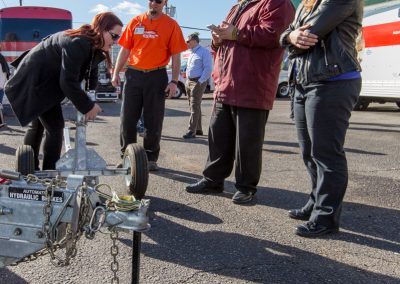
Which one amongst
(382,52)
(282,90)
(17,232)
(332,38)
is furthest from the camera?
(282,90)

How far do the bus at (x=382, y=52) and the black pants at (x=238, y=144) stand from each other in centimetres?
889

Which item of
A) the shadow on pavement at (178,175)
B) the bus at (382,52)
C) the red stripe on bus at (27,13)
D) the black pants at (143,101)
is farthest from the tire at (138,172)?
the red stripe on bus at (27,13)

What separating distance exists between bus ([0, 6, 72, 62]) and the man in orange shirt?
1057 centimetres

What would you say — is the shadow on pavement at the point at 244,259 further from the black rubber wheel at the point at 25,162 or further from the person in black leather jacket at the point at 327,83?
the black rubber wheel at the point at 25,162

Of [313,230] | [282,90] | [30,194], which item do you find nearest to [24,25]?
[282,90]

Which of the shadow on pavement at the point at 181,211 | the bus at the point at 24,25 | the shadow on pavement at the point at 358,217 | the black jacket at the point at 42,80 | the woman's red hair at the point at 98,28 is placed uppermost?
the bus at the point at 24,25

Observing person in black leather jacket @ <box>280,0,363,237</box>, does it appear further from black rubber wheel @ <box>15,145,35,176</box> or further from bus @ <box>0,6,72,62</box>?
bus @ <box>0,6,72,62</box>

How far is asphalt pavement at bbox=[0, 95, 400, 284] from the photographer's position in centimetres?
260

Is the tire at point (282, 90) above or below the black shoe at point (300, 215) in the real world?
above

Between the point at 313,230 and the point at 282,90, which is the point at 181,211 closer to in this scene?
the point at 313,230

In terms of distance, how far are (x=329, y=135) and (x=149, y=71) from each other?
2388 millimetres

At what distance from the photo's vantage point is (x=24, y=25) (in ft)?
46.9

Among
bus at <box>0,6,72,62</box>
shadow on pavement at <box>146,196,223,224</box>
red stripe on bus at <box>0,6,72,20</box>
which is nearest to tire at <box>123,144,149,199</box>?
shadow on pavement at <box>146,196,223,224</box>

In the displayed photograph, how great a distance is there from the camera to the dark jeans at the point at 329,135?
305 centimetres
